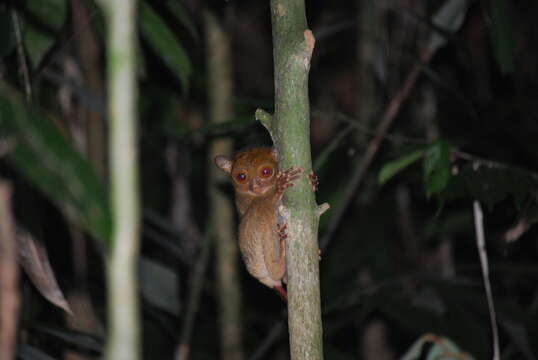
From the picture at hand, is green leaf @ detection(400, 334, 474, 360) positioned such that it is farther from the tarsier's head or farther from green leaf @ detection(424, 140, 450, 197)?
the tarsier's head

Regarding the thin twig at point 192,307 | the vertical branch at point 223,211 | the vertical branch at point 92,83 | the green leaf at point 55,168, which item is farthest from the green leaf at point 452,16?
the green leaf at point 55,168

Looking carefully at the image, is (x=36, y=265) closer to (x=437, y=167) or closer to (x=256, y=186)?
(x=256, y=186)

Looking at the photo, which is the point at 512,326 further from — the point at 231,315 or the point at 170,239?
the point at 170,239

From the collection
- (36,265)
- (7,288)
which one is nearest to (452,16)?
(36,265)

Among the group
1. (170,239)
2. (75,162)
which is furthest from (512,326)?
(75,162)

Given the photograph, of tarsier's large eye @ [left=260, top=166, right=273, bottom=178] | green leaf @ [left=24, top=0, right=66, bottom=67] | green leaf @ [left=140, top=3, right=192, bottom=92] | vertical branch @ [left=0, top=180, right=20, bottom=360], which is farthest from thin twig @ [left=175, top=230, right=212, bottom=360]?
vertical branch @ [left=0, top=180, right=20, bottom=360]

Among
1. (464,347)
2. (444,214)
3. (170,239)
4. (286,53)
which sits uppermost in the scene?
(444,214)

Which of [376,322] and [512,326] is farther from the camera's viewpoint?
[376,322]

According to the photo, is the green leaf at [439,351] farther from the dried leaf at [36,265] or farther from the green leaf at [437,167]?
the dried leaf at [36,265]
